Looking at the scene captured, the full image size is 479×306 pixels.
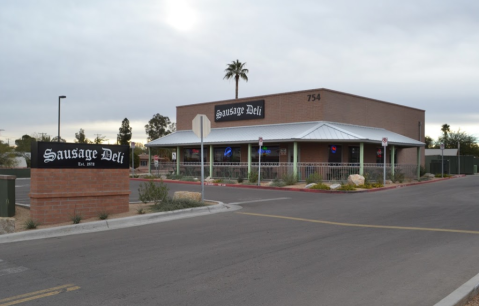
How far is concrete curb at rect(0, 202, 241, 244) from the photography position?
30.9 feet

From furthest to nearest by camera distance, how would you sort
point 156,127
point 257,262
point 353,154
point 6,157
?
point 156,127 → point 6,157 → point 353,154 → point 257,262

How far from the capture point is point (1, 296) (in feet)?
18.1

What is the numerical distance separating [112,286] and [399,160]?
1296 inches

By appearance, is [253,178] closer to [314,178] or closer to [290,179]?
[290,179]

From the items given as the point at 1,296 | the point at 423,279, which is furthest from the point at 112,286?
the point at 423,279

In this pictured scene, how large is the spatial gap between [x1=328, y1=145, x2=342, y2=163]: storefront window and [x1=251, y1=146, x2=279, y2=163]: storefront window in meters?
3.71

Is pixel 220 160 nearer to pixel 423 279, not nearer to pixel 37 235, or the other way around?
pixel 37 235

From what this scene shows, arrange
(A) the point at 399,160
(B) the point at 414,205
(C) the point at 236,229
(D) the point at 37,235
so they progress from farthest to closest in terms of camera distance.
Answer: (A) the point at 399,160 → (B) the point at 414,205 → (C) the point at 236,229 → (D) the point at 37,235

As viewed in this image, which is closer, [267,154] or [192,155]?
[267,154]

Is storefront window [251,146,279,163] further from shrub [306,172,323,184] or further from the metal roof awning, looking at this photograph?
shrub [306,172,323,184]

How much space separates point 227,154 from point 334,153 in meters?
8.45

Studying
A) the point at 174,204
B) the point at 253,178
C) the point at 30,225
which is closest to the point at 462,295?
the point at 30,225

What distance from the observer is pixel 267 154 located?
98.9 ft

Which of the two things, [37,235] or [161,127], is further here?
[161,127]
